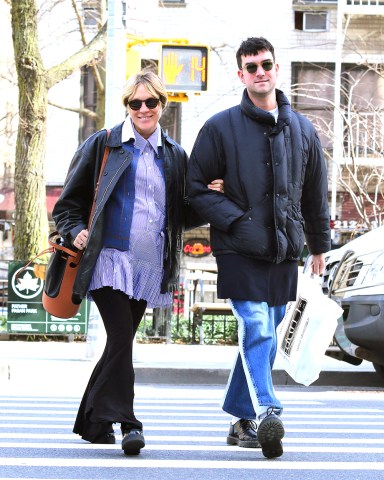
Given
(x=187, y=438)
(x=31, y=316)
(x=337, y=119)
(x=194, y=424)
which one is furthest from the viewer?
(x=337, y=119)

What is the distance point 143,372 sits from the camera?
12930 millimetres

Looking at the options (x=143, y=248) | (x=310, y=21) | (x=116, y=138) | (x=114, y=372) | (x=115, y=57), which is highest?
(x=310, y=21)

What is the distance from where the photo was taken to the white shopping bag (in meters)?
6.68

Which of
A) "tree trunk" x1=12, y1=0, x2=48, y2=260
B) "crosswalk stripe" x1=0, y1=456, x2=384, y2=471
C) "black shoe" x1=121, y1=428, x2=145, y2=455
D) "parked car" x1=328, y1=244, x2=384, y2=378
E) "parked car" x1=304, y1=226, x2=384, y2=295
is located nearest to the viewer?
"crosswalk stripe" x1=0, y1=456, x2=384, y2=471

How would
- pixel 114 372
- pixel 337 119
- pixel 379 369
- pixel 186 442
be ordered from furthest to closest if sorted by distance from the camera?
pixel 337 119, pixel 379 369, pixel 186 442, pixel 114 372

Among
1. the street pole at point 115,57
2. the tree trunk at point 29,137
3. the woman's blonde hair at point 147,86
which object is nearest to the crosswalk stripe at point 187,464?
the woman's blonde hair at point 147,86

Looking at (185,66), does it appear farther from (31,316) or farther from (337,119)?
(337,119)

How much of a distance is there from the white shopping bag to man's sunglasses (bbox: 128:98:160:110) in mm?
1279

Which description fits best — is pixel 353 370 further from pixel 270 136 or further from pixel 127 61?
pixel 270 136

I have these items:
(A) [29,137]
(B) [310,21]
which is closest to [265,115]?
(A) [29,137]

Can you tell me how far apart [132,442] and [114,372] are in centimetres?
36

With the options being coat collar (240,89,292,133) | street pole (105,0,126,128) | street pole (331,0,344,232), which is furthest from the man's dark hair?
street pole (331,0,344,232)

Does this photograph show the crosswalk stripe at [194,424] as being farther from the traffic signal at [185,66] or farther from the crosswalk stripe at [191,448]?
the traffic signal at [185,66]

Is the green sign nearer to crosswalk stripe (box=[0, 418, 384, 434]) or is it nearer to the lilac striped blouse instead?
crosswalk stripe (box=[0, 418, 384, 434])
